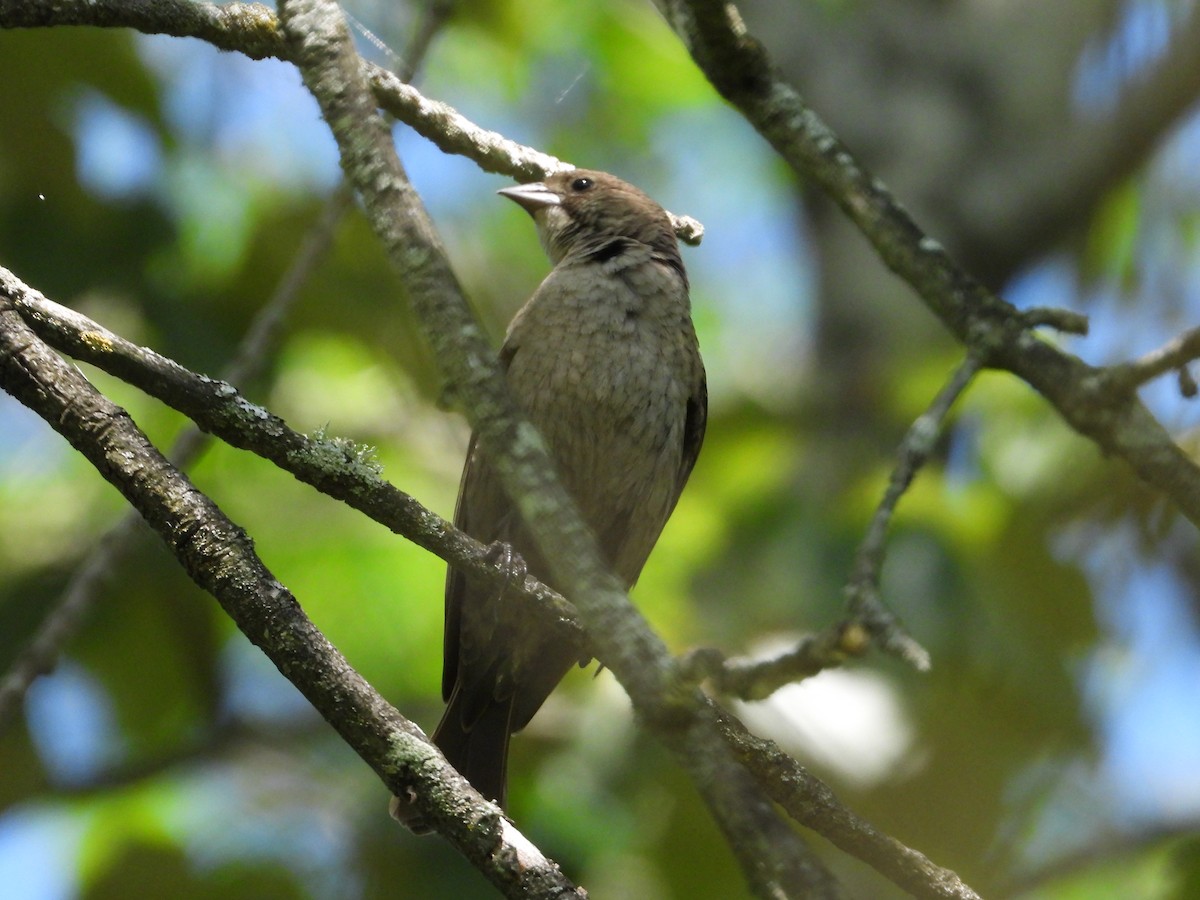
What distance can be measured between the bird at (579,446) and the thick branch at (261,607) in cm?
192

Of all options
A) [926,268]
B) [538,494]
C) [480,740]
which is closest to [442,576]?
[480,740]

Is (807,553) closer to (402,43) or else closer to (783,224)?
(402,43)

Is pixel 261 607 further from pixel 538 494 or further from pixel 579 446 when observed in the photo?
pixel 579 446

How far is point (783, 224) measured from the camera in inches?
419

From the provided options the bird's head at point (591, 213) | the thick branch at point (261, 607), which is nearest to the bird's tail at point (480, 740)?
the bird's head at point (591, 213)

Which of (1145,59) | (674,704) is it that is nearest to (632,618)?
(674,704)

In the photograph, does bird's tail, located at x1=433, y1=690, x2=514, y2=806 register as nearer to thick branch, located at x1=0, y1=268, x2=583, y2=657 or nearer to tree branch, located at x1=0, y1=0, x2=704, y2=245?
tree branch, located at x1=0, y1=0, x2=704, y2=245

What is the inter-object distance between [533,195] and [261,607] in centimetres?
315

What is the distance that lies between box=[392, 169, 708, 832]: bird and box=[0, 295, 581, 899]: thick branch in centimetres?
192

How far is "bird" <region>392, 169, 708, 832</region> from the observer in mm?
4473

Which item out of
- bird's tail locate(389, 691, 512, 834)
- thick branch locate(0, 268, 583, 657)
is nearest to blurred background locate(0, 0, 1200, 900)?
bird's tail locate(389, 691, 512, 834)

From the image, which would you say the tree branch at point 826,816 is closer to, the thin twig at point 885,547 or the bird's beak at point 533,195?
the thin twig at point 885,547

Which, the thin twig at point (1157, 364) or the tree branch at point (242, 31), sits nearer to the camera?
the thin twig at point (1157, 364)

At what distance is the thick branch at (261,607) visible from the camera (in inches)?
91.4
